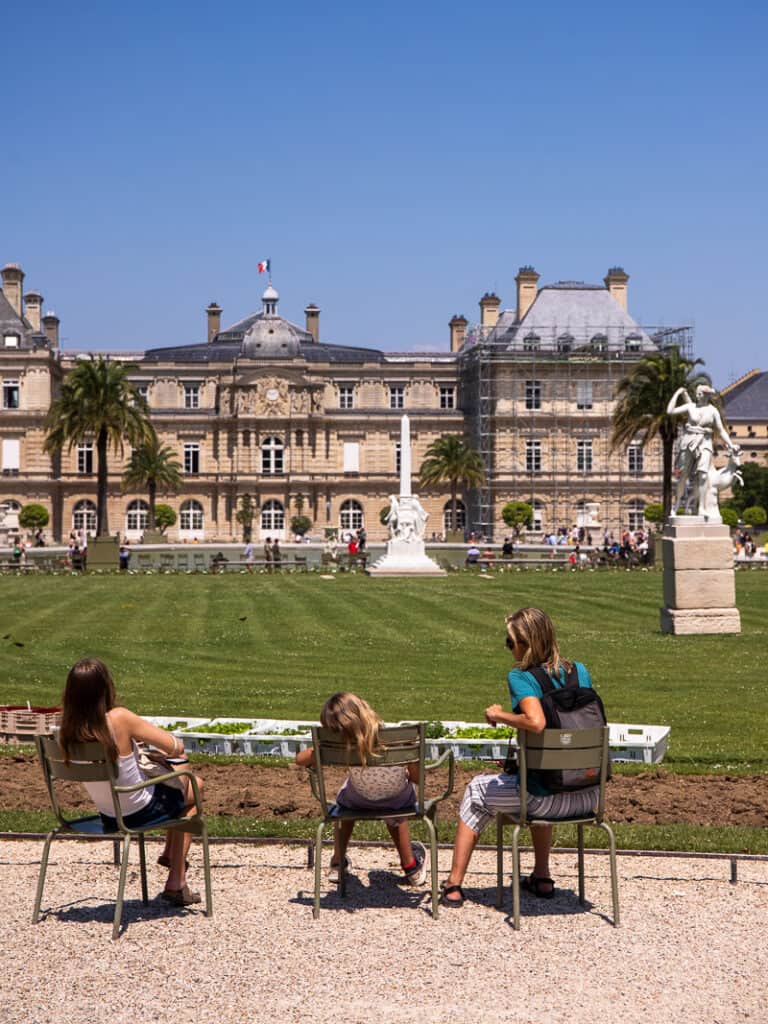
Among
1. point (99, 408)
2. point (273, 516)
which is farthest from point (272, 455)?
point (99, 408)

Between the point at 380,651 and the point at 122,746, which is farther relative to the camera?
the point at 380,651

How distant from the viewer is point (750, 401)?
402ft

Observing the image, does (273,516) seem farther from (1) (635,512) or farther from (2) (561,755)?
(2) (561,755)

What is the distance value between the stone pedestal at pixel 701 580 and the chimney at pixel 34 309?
235 feet

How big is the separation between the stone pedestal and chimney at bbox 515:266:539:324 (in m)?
66.2

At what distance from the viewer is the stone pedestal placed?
2325 cm

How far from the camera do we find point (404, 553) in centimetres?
4706

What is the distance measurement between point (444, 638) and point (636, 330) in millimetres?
66117

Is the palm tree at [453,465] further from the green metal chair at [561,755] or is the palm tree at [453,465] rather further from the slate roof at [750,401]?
the green metal chair at [561,755]

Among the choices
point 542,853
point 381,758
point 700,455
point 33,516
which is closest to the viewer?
point 381,758

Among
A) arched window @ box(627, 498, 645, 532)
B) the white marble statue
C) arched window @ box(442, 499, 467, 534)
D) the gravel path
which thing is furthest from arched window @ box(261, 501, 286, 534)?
the gravel path

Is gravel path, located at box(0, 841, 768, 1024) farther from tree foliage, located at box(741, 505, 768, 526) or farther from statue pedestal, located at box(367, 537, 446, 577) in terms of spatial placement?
tree foliage, located at box(741, 505, 768, 526)

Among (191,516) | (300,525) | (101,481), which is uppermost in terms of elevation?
(101,481)

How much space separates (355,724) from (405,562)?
3869 centimetres
